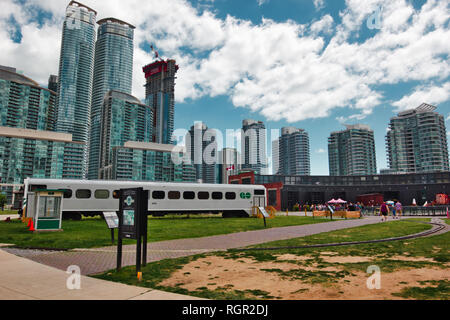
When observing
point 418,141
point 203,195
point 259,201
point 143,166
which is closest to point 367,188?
point 259,201

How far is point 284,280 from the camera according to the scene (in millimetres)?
5648

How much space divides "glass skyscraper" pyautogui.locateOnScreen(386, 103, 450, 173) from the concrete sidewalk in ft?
650

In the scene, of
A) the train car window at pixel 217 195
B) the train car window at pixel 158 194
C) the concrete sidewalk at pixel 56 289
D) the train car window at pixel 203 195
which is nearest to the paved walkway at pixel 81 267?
the concrete sidewalk at pixel 56 289

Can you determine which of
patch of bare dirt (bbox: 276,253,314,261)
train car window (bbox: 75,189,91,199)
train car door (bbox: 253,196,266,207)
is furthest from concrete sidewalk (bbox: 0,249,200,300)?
train car door (bbox: 253,196,266,207)

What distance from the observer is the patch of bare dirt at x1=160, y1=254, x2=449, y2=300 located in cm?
478

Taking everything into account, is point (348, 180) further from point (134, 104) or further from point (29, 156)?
point (134, 104)

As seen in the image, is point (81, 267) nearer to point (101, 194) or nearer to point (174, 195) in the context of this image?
point (101, 194)

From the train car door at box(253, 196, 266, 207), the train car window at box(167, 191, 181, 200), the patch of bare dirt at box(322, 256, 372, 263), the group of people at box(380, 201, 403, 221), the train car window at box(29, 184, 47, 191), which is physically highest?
the train car window at box(29, 184, 47, 191)

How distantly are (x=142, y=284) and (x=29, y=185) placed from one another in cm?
2022

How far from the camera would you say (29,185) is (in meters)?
21.2

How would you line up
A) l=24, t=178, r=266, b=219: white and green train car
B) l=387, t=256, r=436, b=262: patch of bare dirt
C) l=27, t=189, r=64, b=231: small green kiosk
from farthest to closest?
1. l=24, t=178, r=266, b=219: white and green train car
2. l=27, t=189, r=64, b=231: small green kiosk
3. l=387, t=256, r=436, b=262: patch of bare dirt

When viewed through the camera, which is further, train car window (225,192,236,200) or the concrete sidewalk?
train car window (225,192,236,200)

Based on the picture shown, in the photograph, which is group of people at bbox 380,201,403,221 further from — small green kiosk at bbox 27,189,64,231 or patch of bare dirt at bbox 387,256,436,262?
small green kiosk at bbox 27,189,64,231
